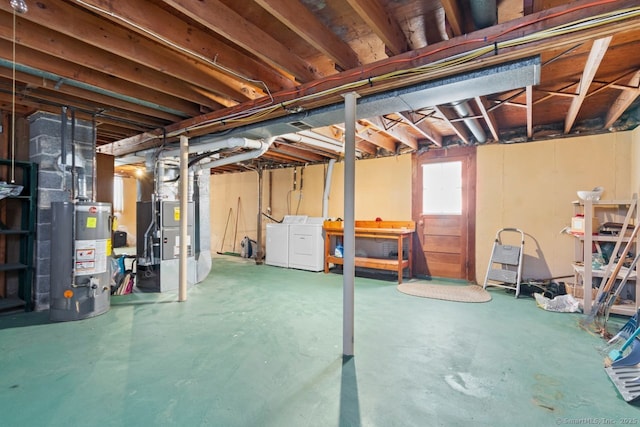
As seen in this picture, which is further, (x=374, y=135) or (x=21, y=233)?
(x=374, y=135)

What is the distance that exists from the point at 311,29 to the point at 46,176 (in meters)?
3.43

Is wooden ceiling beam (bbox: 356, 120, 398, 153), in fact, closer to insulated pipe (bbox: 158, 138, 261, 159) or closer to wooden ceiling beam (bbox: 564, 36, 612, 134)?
insulated pipe (bbox: 158, 138, 261, 159)

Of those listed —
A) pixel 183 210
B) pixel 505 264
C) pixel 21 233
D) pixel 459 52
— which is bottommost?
pixel 505 264

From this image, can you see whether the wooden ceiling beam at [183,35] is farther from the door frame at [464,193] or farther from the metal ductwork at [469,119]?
the door frame at [464,193]

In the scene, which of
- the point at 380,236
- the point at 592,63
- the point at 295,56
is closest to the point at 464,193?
the point at 380,236

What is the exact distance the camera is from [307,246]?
18.8 feet

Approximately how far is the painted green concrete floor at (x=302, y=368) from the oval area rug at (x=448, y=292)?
35cm

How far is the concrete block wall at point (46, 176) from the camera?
135 inches

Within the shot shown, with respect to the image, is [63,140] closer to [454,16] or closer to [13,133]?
[13,133]

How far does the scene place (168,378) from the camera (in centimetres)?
201

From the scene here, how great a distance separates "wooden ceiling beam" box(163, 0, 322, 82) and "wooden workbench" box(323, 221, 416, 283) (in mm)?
2972

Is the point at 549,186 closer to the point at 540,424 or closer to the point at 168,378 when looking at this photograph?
the point at 540,424

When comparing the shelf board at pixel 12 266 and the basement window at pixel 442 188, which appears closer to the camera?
the shelf board at pixel 12 266

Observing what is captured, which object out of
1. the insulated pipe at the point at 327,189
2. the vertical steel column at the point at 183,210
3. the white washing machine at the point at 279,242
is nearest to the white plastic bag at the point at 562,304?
the insulated pipe at the point at 327,189
